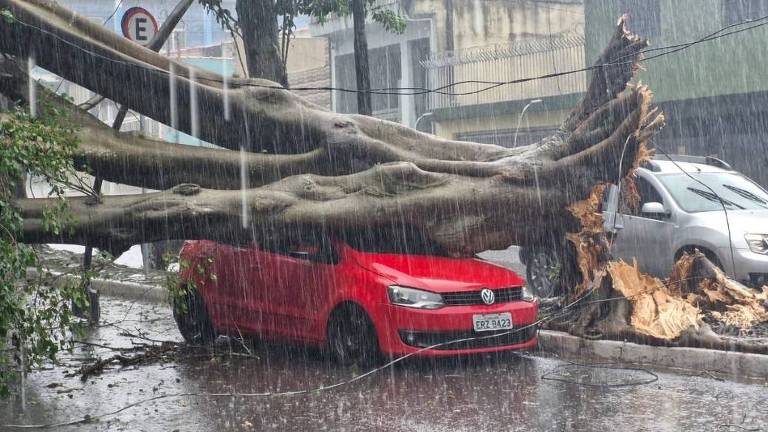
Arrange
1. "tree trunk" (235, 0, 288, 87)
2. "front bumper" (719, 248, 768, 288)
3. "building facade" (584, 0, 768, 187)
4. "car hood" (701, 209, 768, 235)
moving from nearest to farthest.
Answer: "front bumper" (719, 248, 768, 288), "car hood" (701, 209, 768, 235), "tree trunk" (235, 0, 288, 87), "building facade" (584, 0, 768, 187)

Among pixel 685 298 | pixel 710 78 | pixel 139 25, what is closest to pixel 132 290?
pixel 139 25

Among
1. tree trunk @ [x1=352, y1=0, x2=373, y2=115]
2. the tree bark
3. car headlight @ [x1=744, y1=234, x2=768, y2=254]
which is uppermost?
tree trunk @ [x1=352, y1=0, x2=373, y2=115]

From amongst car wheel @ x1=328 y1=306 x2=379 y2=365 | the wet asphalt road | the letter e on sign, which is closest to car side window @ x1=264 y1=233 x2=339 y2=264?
car wheel @ x1=328 y1=306 x2=379 y2=365

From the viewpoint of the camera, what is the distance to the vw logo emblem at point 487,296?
9.56m

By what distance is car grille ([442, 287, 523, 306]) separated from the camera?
9398mm

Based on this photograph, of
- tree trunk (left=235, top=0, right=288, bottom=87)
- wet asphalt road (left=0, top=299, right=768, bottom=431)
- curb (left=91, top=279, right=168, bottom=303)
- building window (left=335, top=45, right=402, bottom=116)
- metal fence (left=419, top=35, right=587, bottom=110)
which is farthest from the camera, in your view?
building window (left=335, top=45, right=402, bottom=116)

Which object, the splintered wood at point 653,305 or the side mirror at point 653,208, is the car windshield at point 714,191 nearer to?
the side mirror at point 653,208

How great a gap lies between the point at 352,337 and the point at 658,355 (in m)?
2.84

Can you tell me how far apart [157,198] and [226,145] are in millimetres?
2148

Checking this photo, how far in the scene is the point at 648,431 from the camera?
713 centimetres

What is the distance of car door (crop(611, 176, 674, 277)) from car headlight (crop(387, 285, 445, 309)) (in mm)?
4692

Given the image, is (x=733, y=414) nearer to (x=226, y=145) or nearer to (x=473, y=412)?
(x=473, y=412)

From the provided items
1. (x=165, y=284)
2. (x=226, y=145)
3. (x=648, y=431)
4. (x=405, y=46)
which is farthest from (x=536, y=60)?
A: (x=648, y=431)

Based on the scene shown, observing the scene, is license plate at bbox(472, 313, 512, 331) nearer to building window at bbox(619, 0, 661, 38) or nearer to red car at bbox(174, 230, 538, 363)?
red car at bbox(174, 230, 538, 363)
